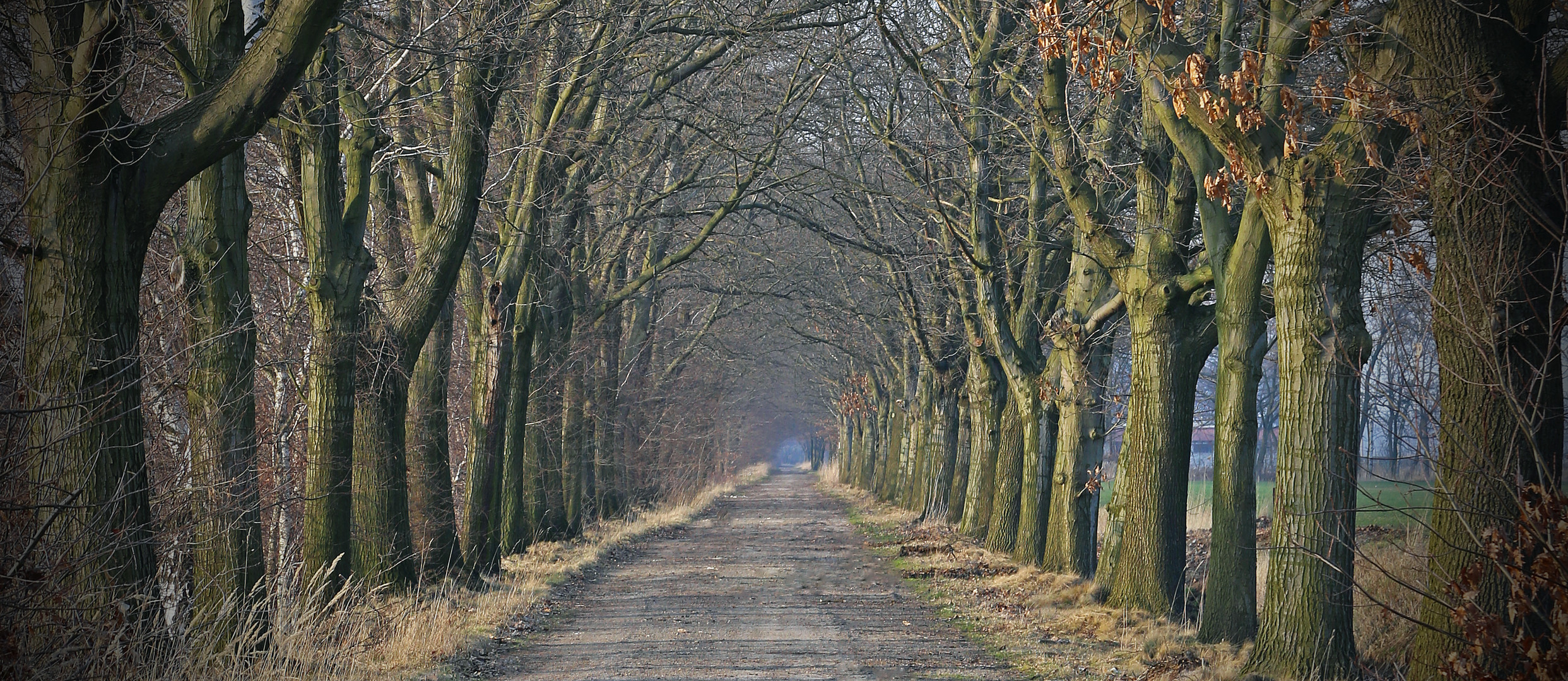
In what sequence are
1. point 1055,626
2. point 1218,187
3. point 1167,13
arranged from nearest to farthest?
1. point 1167,13
2. point 1218,187
3. point 1055,626

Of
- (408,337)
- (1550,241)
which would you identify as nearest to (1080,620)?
(1550,241)

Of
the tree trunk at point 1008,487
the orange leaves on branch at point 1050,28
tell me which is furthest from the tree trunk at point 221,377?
the tree trunk at point 1008,487

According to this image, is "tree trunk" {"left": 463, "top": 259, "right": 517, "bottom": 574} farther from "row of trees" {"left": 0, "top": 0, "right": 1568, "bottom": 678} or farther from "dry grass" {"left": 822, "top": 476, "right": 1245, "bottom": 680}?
"dry grass" {"left": 822, "top": 476, "right": 1245, "bottom": 680}

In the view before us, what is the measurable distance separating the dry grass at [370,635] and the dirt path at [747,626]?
57cm

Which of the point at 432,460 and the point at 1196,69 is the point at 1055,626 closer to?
the point at 1196,69

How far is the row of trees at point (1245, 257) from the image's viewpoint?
6258 millimetres

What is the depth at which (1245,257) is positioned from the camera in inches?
389

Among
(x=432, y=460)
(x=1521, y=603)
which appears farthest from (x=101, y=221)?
(x=432, y=460)

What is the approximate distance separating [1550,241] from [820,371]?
48998 mm

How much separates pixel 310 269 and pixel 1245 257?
27.2ft

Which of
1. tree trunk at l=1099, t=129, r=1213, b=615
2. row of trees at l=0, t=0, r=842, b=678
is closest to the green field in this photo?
tree trunk at l=1099, t=129, r=1213, b=615

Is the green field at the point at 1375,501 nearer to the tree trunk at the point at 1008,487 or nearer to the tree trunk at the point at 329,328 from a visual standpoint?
the tree trunk at the point at 1008,487

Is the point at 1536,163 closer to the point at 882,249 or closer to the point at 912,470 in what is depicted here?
the point at 882,249

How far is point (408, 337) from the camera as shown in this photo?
1196 cm
